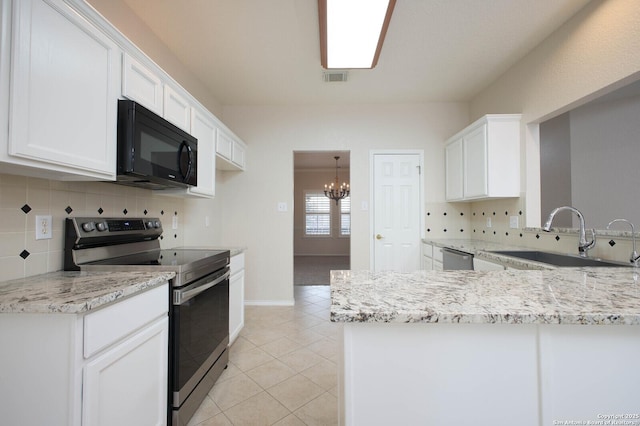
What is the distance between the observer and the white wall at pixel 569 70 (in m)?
1.70

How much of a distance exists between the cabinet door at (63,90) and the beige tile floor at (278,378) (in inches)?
59.9

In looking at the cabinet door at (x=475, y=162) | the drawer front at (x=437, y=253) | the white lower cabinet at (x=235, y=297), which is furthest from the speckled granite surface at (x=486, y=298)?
the drawer front at (x=437, y=253)

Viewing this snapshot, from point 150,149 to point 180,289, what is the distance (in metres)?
0.81

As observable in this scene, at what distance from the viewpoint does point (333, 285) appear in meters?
0.93

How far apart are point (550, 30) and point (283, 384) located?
3468 millimetres

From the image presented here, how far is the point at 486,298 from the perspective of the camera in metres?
0.77

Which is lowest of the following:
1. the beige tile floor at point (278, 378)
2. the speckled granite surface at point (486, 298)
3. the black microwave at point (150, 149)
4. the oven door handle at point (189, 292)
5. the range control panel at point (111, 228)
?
the beige tile floor at point (278, 378)

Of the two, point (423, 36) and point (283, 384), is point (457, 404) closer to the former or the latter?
point (283, 384)

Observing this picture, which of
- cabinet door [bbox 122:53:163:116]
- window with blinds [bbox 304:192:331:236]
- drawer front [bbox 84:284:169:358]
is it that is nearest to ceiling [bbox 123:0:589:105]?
cabinet door [bbox 122:53:163:116]

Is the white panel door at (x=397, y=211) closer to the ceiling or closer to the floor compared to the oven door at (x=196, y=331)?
closer to the ceiling

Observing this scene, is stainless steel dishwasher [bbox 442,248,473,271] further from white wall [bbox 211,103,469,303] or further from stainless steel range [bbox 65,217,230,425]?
stainless steel range [bbox 65,217,230,425]

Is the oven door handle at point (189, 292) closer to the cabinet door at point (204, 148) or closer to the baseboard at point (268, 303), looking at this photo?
the cabinet door at point (204, 148)

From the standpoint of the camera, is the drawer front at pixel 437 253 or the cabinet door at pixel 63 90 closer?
the cabinet door at pixel 63 90

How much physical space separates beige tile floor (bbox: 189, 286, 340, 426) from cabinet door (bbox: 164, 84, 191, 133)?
189 centimetres
